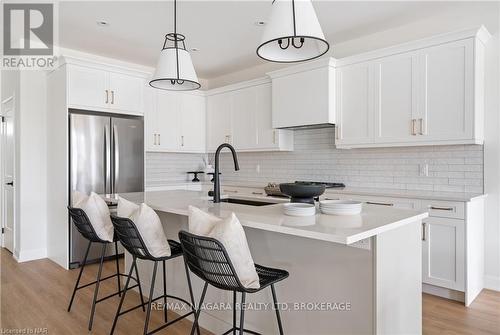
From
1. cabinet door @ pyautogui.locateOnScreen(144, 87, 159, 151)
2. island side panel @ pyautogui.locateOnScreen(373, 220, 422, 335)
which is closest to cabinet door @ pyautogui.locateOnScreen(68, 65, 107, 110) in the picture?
cabinet door @ pyautogui.locateOnScreen(144, 87, 159, 151)

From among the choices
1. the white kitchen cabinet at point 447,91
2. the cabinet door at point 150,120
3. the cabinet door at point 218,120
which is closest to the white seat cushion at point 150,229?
the white kitchen cabinet at point 447,91

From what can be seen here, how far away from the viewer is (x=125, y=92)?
445cm

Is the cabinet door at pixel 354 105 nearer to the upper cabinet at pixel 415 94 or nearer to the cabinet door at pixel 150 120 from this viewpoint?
the upper cabinet at pixel 415 94

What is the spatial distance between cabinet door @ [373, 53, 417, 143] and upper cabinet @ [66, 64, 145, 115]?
297cm

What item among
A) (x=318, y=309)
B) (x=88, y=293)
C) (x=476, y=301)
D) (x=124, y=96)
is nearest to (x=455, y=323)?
(x=476, y=301)

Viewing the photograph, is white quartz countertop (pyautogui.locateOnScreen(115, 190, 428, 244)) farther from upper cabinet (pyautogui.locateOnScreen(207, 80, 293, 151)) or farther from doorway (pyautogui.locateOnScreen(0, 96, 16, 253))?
doorway (pyautogui.locateOnScreen(0, 96, 16, 253))

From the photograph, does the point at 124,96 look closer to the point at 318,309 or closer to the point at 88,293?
the point at 88,293

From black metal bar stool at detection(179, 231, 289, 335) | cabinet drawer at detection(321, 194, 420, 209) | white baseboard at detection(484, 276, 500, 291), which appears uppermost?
cabinet drawer at detection(321, 194, 420, 209)

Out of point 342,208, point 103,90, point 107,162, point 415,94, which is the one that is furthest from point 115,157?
point 415,94

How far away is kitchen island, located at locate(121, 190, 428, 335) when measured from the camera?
1652mm

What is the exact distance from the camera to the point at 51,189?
167 inches

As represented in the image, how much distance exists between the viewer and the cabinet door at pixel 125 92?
4320mm

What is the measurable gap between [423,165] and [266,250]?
7.60 ft

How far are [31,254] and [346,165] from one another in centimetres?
402
